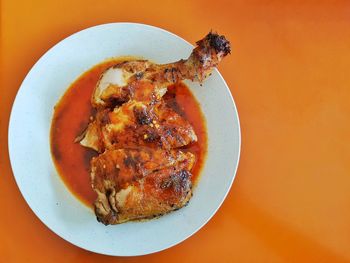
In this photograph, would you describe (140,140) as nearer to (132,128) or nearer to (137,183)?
(132,128)

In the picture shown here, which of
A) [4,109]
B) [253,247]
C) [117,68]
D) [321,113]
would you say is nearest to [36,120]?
[4,109]

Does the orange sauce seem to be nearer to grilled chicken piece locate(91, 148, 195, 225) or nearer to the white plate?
the white plate

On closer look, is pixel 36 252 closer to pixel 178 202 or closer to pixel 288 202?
pixel 178 202

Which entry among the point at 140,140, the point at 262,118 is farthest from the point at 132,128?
the point at 262,118

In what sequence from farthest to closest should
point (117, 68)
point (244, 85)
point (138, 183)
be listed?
1. point (244, 85)
2. point (117, 68)
3. point (138, 183)

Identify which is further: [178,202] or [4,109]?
[4,109]

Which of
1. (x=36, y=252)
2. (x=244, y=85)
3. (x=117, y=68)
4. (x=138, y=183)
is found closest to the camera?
(x=138, y=183)
